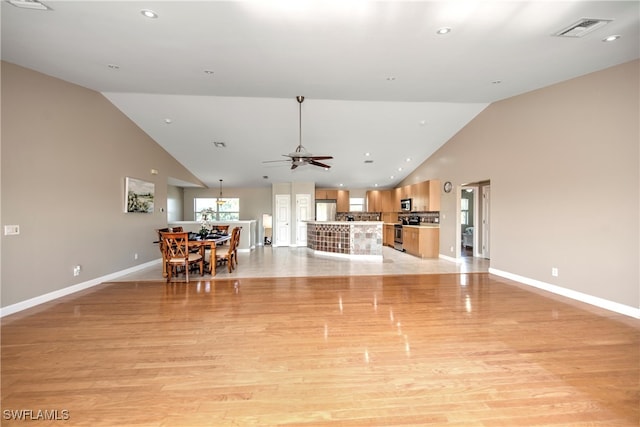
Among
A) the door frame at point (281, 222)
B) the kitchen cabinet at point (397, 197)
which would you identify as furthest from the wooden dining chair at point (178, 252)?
the kitchen cabinet at point (397, 197)

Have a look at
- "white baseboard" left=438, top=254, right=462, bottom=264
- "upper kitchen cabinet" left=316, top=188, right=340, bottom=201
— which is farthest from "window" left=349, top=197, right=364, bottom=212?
"white baseboard" left=438, top=254, right=462, bottom=264

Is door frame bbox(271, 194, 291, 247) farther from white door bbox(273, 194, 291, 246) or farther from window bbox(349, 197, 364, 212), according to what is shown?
window bbox(349, 197, 364, 212)

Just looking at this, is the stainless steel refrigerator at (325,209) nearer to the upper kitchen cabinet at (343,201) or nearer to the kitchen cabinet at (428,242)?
the upper kitchen cabinet at (343,201)

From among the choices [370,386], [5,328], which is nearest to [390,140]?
[370,386]

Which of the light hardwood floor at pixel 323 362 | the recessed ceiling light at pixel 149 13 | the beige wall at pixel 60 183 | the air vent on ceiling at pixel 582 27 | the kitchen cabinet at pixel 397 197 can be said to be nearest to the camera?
the light hardwood floor at pixel 323 362

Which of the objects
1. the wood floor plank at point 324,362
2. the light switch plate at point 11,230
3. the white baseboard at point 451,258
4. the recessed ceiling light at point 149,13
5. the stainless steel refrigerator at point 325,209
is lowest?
the wood floor plank at point 324,362

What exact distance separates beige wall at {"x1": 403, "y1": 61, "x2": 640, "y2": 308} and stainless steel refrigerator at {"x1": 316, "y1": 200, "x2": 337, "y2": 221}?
6.06 metres

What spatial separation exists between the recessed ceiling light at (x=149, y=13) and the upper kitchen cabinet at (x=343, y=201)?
28.9ft

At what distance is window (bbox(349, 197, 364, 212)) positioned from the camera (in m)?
11.5

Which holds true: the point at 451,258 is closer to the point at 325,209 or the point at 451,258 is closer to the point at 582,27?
the point at 325,209

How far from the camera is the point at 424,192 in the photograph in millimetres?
8055

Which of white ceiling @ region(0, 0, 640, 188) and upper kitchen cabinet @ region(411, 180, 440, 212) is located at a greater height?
white ceiling @ region(0, 0, 640, 188)

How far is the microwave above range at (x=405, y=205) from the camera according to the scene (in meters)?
9.08

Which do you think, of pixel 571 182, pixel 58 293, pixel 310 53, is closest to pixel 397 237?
pixel 571 182
